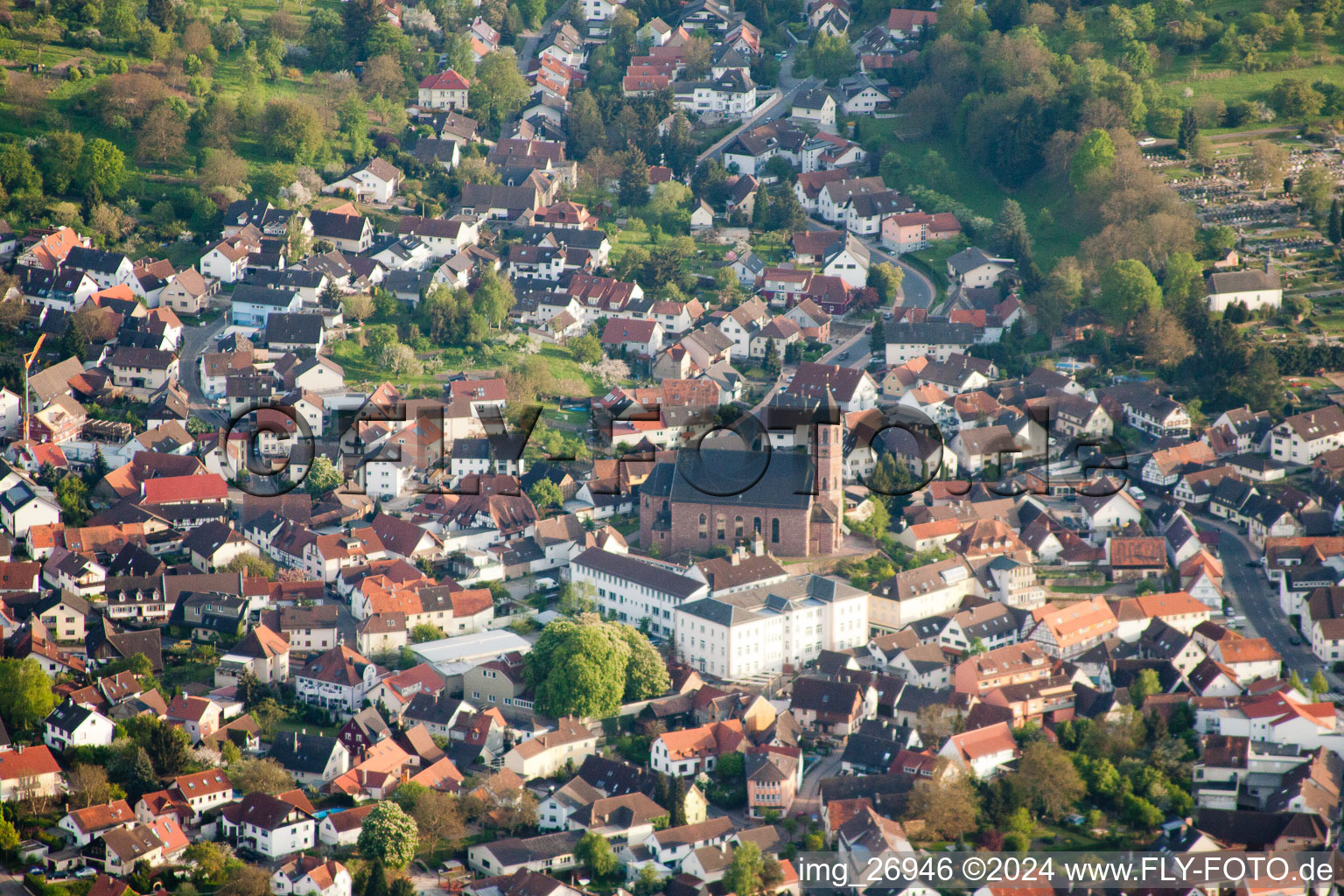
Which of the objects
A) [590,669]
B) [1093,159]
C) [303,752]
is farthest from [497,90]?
[303,752]

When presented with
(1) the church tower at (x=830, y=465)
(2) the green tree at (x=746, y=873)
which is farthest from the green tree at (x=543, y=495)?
(2) the green tree at (x=746, y=873)

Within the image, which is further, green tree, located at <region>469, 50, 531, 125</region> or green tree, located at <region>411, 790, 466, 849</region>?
green tree, located at <region>469, 50, 531, 125</region>

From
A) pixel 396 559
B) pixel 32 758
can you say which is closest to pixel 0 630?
pixel 32 758

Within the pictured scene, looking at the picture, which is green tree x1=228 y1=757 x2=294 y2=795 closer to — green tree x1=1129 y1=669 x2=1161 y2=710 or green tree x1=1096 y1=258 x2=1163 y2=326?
green tree x1=1129 y1=669 x2=1161 y2=710

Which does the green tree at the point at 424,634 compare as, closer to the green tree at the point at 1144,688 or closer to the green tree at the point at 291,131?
the green tree at the point at 1144,688

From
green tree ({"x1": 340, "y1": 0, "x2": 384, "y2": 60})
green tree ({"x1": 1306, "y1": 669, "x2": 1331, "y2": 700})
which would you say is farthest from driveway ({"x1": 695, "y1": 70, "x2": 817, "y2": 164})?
green tree ({"x1": 1306, "y1": 669, "x2": 1331, "y2": 700})

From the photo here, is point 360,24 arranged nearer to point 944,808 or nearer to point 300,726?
point 300,726
